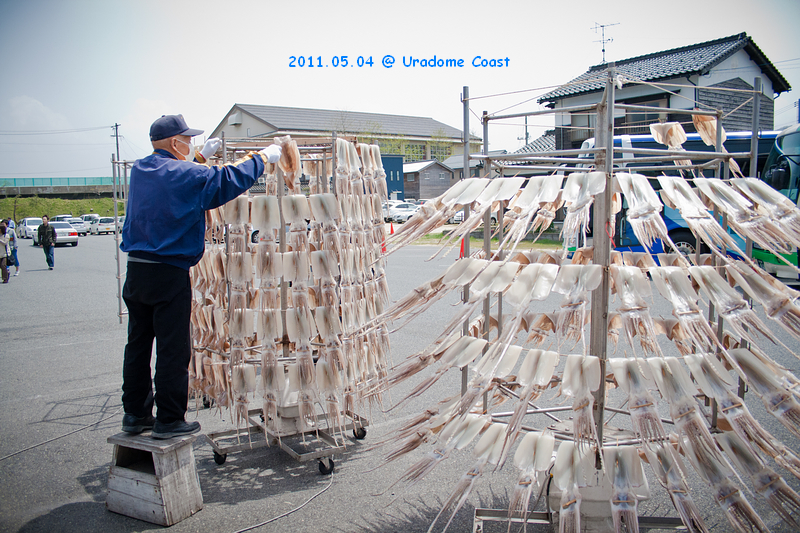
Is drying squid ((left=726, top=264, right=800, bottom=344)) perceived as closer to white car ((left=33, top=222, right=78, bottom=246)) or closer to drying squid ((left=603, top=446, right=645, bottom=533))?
drying squid ((left=603, top=446, right=645, bottom=533))

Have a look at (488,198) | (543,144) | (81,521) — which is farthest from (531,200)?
(543,144)

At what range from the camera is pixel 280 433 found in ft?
12.7

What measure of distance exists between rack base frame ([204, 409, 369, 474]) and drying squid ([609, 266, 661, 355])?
215 centimetres

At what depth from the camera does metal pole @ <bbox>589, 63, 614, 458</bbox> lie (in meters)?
2.33

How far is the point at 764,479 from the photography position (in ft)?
6.90

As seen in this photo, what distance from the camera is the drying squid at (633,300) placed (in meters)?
2.13

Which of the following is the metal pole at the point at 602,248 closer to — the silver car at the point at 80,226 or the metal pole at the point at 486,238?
the metal pole at the point at 486,238

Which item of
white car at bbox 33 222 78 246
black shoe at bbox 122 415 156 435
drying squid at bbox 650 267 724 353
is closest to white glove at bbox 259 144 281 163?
black shoe at bbox 122 415 156 435

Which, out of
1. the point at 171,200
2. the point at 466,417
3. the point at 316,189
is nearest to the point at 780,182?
the point at 316,189

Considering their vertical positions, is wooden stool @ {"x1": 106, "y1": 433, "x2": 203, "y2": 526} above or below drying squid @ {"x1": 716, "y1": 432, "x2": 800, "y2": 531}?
below

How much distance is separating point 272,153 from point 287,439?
2.20 m

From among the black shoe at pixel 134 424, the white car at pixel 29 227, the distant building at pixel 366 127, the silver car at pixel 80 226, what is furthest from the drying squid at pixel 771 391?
the silver car at pixel 80 226

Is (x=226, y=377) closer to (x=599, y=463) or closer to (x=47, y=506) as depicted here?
(x=47, y=506)

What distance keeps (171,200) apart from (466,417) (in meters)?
2.05
